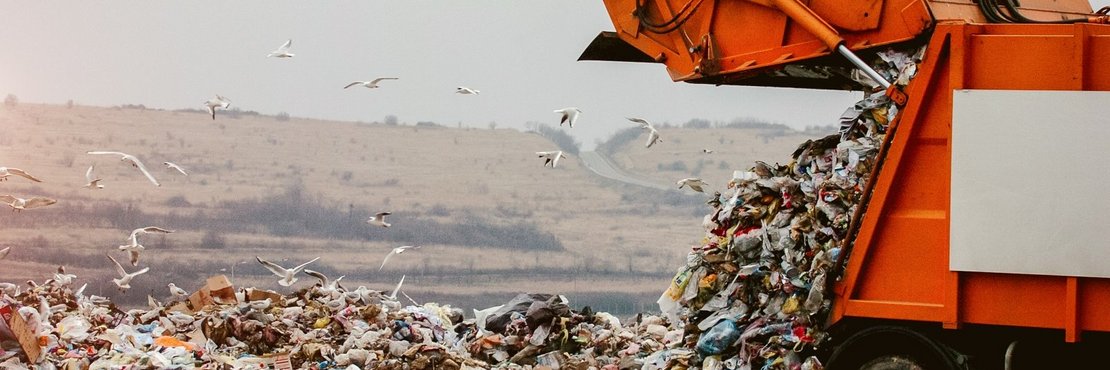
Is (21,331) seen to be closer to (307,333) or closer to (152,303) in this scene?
(307,333)

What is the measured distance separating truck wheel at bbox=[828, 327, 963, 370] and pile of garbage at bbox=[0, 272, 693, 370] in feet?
5.17

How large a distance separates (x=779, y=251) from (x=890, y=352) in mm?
820

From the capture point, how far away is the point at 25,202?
35.3 ft

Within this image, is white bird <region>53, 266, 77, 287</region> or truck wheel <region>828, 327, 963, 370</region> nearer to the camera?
truck wheel <region>828, 327, 963, 370</region>

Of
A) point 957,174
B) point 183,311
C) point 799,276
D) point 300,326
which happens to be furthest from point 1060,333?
point 183,311

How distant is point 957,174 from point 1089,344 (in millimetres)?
890

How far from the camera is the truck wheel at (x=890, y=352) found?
5648 mm

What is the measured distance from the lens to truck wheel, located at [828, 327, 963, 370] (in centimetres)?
565

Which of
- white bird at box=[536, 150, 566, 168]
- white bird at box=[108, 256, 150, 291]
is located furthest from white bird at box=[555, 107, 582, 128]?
white bird at box=[108, 256, 150, 291]

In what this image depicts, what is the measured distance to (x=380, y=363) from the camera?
859 centimetres

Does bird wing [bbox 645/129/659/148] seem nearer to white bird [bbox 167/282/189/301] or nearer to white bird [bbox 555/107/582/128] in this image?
white bird [bbox 555/107/582/128]

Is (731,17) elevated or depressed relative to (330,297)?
elevated

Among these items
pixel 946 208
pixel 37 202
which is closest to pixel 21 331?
pixel 37 202

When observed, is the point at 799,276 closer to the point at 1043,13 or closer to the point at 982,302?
the point at 982,302
